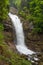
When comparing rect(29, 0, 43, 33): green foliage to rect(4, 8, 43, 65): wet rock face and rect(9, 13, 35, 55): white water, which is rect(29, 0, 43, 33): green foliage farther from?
rect(9, 13, 35, 55): white water

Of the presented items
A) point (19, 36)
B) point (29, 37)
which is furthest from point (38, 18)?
point (19, 36)

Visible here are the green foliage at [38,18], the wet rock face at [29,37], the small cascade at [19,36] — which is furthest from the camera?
the green foliage at [38,18]

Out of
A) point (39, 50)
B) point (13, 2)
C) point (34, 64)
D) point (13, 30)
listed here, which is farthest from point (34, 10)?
point (13, 2)

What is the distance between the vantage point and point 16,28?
3581 cm

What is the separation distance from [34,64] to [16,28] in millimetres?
15131

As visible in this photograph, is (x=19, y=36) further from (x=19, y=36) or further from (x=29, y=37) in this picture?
(x=29, y=37)

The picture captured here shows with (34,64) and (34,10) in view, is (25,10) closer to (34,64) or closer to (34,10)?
(34,10)

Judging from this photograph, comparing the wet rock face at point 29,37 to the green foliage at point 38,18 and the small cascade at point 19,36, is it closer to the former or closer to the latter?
the small cascade at point 19,36

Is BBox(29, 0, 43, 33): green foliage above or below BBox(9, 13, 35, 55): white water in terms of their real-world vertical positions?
above

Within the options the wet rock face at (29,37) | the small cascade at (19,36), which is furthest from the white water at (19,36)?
the wet rock face at (29,37)

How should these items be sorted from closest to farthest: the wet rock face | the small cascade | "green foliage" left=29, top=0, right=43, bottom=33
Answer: the small cascade < the wet rock face < "green foliage" left=29, top=0, right=43, bottom=33

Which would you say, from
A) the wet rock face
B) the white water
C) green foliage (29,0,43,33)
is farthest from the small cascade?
green foliage (29,0,43,33)

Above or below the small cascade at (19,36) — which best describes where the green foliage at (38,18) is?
above

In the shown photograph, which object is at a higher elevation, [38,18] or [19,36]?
[38,18]
